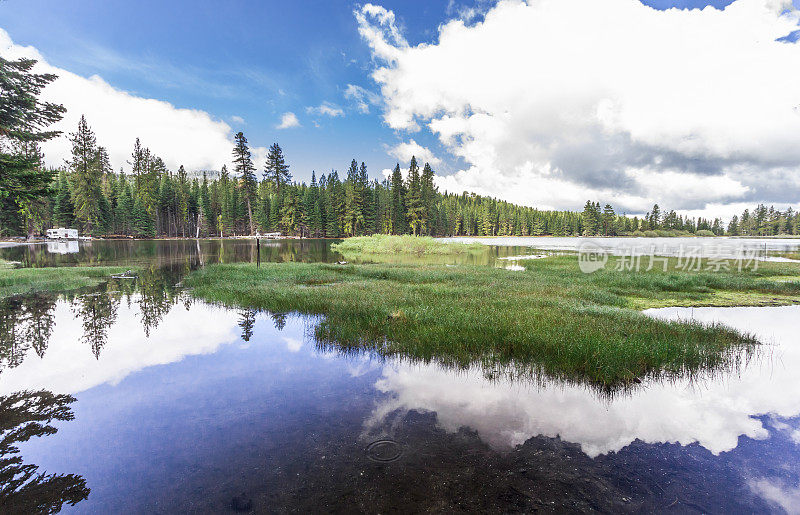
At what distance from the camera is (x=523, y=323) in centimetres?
1021

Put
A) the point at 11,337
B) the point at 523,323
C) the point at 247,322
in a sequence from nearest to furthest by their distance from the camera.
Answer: the point at 11,337, the point at 523,323, the point at 247,322

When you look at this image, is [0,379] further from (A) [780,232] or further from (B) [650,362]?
(A) [780,232]

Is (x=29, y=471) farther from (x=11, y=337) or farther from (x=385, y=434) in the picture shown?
(x=11, y=337)

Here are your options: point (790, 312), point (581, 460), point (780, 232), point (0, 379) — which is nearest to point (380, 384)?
point (581, 460)

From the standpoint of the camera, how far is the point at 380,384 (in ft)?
23.9

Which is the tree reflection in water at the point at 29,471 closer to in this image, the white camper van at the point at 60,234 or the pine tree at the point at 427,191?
the pine tree at the point at 427,191

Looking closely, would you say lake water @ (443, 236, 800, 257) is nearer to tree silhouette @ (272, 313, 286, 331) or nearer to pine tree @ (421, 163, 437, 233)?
pine tree @ (421, 163, 437, 233)

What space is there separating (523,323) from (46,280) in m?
26.3

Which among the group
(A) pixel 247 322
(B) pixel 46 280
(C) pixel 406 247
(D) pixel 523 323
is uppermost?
(C) pixel 406 247

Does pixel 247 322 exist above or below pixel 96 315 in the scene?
below

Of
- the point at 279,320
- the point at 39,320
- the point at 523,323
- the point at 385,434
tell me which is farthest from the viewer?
the point at 279,320

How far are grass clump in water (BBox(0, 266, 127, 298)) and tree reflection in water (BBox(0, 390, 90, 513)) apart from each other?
1444 cm

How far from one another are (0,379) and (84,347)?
7.29 feet

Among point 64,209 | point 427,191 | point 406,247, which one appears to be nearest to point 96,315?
point 406,247
